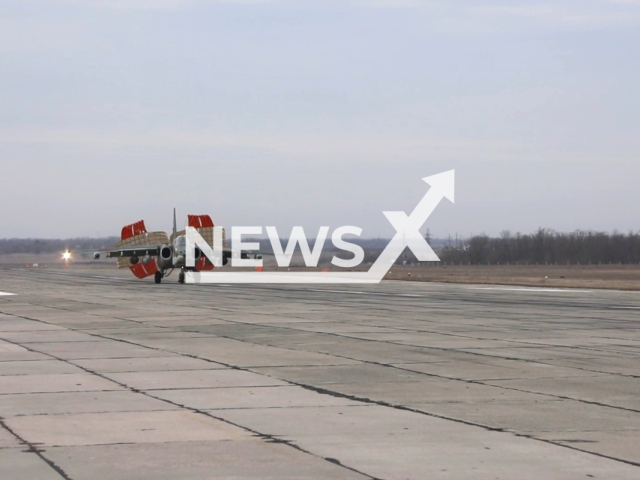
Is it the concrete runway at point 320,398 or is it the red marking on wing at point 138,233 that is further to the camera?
the red marking on wing at point 138,233

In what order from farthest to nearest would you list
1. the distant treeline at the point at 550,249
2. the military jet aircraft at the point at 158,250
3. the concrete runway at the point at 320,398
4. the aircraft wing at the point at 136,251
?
the distant treeline at the point at 550,249 < the aircraft wing at the point at 136,251 < the military jet aircraft at the point at 158,250 < the concrete runway at the point at 320,398

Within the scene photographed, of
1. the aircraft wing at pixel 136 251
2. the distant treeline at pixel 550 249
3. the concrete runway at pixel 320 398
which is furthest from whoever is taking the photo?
the distant treeline at pixel 550 249

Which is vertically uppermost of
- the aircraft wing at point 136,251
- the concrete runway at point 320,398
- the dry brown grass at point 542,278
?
the aircraft wing at point 136,251

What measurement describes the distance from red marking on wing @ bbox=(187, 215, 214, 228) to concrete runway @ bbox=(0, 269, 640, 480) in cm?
2688

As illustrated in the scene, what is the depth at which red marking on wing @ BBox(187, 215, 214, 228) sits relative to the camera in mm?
51500

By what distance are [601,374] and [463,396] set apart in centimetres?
329

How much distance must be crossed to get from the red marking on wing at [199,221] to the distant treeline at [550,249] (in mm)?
94717

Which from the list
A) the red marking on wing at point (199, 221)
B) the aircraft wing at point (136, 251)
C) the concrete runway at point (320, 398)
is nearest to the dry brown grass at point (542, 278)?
the red marking on wing at point (199, 221)

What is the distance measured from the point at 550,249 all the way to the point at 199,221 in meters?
111

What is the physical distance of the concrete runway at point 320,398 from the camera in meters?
7.99

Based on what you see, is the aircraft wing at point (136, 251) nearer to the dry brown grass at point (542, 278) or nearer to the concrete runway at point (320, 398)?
the dry brown grass at point (542, 278)

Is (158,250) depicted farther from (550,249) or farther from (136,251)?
(550,249)

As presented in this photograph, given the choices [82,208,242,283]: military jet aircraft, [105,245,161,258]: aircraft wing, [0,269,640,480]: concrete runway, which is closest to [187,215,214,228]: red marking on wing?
[82,208,242,283]: military jet aircraft

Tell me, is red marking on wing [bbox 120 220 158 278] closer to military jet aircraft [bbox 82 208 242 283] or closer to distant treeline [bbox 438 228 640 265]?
military jet aircraft [bbox 82 208 242 283]
